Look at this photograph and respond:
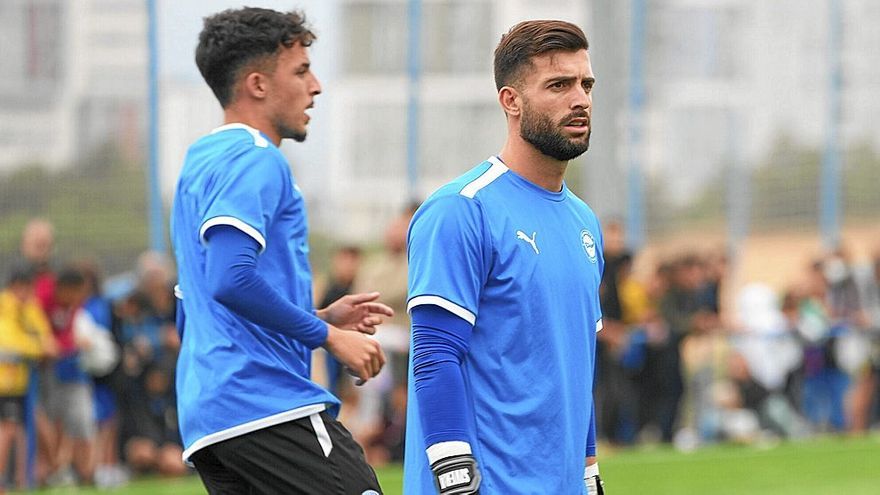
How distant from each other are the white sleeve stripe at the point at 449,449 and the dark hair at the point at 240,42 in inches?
66.6

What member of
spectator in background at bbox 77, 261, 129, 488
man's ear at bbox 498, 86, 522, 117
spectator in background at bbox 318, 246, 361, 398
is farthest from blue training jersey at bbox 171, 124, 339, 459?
spectator in background at bbox 318, 246, 361, 398

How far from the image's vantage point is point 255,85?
539 centimetres

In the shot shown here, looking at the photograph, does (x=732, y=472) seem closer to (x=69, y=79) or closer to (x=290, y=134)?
(x=69, y=79)

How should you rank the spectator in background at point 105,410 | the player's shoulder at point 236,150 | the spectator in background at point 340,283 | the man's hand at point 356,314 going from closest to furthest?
the player's shoulder at point 236,150
the man's hand at point 356,314
the spectator in background at point 105,410
the spectator in background at point 340,283

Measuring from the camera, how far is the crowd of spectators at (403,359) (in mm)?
12008

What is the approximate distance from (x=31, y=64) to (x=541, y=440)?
10235 millimetres

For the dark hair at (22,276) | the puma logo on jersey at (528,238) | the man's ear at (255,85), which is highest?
the man's ear at (255,85)

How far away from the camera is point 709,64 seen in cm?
1961

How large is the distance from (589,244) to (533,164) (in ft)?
1.03

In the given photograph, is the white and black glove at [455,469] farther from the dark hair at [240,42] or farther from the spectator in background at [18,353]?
the spectator in background at [18,353]

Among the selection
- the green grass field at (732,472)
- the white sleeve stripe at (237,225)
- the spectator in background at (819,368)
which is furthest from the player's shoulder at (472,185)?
the spectator in background at (819,368)

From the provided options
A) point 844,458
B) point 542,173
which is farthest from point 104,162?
point 542,173

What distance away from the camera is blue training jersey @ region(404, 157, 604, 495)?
433 cm

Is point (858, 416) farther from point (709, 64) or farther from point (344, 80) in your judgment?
point (344, 80)
